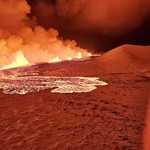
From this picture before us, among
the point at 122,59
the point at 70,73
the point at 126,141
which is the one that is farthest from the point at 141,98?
the point at 122,59

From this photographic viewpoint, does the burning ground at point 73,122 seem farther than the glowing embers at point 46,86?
No

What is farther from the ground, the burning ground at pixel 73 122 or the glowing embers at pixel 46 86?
the glowing embers at pixel 46 86

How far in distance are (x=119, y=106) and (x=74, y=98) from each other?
6.38 ft

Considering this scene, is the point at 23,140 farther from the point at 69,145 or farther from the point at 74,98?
the point at 74,98

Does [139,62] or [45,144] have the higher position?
[139,62]

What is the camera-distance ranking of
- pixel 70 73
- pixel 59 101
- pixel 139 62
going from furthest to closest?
1. pixel 139 62
2. pixel 70 73
3. pixel 59 101

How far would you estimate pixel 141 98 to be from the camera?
9250mm

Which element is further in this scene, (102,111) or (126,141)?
(102,111)

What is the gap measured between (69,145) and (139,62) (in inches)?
934

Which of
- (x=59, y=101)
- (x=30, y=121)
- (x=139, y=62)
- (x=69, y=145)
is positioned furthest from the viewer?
(x=139, y=62)

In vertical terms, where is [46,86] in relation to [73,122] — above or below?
above

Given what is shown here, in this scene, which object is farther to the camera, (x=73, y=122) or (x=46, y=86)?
(x=46, y=86)

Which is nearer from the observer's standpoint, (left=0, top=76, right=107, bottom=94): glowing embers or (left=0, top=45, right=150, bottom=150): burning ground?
(left=0, top=45, right=150, bottom=150): burning ground

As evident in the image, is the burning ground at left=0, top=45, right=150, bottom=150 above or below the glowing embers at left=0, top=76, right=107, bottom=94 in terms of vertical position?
below
